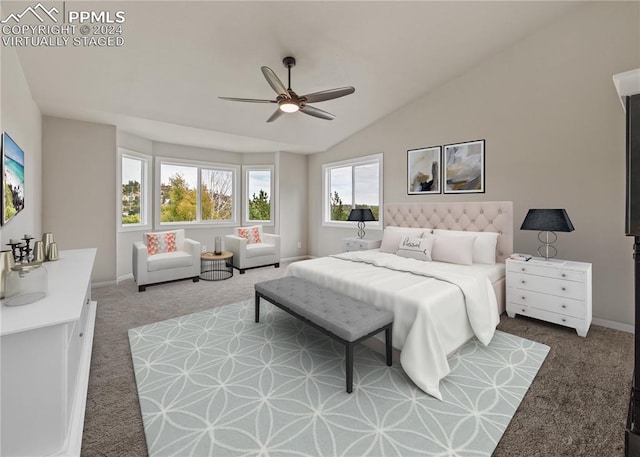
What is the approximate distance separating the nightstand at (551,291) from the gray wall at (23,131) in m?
4.77

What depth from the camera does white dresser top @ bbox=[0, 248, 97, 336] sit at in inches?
49.1

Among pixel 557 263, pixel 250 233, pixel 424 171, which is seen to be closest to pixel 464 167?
pixel 424 171

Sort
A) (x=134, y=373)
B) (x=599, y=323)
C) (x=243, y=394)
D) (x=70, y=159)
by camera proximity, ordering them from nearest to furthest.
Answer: (x=243, y=394)
(x=134, y=373)
(x=599, y=323)
(x=70, y=159)

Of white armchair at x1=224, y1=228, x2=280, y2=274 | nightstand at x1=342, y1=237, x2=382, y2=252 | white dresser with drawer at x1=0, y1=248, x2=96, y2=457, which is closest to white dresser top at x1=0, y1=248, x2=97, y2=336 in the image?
white dresser with drawer at x1=0, y1=248, x2=96, y2=457

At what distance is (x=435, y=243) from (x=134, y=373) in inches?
135

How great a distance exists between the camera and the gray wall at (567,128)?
2979 millimetres

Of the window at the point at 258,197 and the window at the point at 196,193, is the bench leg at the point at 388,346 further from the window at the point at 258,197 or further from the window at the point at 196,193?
the window at the point at 196,193

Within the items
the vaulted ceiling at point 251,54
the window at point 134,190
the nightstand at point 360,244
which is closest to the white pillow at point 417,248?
the nightstand at point 360,244

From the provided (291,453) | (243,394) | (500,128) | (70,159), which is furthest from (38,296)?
→ (500,128)

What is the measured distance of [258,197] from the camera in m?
7.04

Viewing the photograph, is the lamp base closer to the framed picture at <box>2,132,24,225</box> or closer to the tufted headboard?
the tufted headboard

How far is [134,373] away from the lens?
2238 millimetres

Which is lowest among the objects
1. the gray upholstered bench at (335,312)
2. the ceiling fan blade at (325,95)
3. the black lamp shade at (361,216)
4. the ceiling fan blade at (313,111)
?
the gray upholstered bench at (335,312)

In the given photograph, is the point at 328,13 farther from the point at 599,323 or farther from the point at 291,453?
the point at 599,323
